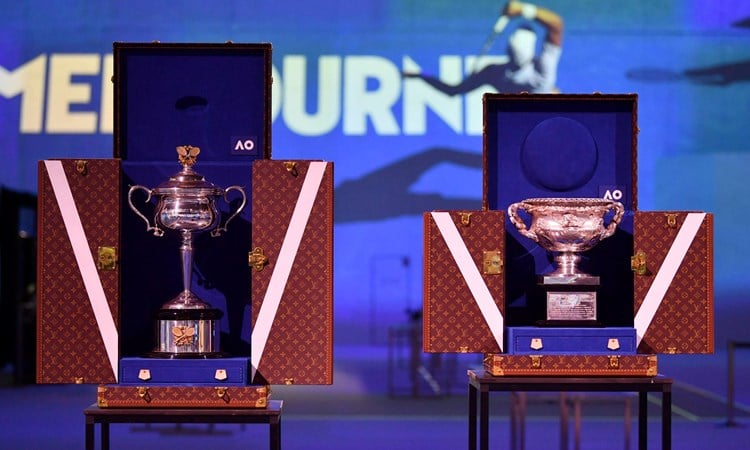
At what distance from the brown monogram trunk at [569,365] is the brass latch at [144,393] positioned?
3.98ft

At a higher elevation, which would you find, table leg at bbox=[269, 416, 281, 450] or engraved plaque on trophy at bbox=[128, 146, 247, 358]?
engraved plaque on trophy at bbox=[128, 146, 247, 358]

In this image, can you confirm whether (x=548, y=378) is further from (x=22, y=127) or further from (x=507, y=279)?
(x=22, y=127)

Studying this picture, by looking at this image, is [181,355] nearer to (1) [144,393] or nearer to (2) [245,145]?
(1) [144,393]

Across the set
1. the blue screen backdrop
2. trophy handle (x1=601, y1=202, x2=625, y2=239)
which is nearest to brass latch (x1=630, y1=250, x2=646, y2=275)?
trophy handle (x1=601, y1=202, x2=625, y2=239)

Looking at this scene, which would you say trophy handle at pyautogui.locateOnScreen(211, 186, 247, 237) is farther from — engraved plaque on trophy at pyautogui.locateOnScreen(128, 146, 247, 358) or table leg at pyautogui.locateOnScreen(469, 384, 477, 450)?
table leg at pyautogui.locateOnScreen(469, 384, 477, 450)

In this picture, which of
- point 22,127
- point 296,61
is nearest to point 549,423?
point 296,61

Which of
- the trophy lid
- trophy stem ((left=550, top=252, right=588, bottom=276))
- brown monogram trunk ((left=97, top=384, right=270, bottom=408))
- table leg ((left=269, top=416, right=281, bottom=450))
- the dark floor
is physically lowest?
the dark floor

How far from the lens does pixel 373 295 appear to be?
9.25 meters

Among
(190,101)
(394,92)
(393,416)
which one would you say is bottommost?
(393,416)

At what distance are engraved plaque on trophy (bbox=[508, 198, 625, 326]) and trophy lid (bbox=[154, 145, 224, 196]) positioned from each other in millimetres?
1153

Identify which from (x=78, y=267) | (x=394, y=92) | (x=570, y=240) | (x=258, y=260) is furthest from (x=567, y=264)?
(x=394, y=92)

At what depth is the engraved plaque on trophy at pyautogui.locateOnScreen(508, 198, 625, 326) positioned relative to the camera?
167 inches

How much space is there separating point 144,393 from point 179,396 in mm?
119

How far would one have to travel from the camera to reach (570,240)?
4277 millimetres
